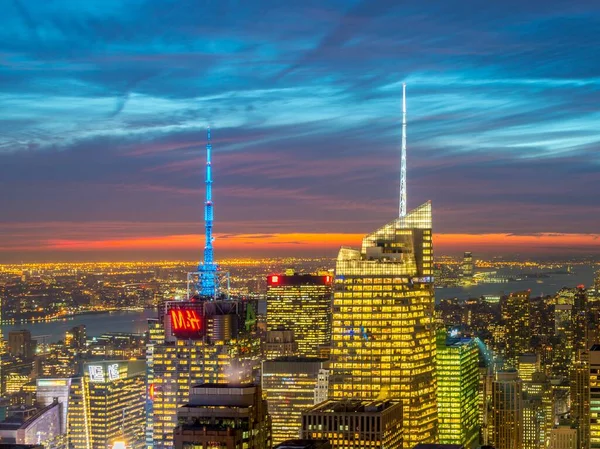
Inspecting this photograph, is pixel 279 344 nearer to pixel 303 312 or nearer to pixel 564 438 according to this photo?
pixel 303 312

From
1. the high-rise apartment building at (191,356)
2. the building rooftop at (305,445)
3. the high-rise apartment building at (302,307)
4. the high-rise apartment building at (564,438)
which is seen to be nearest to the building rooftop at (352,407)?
the building rooftop at (305,445)

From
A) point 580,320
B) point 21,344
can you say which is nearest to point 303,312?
point 21,344

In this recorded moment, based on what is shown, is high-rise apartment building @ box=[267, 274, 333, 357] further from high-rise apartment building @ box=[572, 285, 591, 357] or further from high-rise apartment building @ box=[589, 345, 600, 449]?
high-rise apartment building @ box=[589, 345, 600, 449]

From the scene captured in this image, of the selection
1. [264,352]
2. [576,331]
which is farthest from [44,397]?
[576,331]

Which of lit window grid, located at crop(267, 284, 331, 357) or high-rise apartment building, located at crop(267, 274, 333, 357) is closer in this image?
lit window grid, located at crop(267, 284, 331, 357)

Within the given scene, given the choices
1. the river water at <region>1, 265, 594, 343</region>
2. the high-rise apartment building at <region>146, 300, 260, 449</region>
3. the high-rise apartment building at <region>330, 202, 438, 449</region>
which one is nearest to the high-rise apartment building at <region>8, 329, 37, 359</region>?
the river water at <region>1, 265, 594, 343</region>

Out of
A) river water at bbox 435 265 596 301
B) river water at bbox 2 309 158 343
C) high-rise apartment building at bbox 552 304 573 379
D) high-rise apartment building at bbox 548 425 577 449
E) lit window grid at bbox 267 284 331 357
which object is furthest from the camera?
river water at bbox 435 265 596 301
